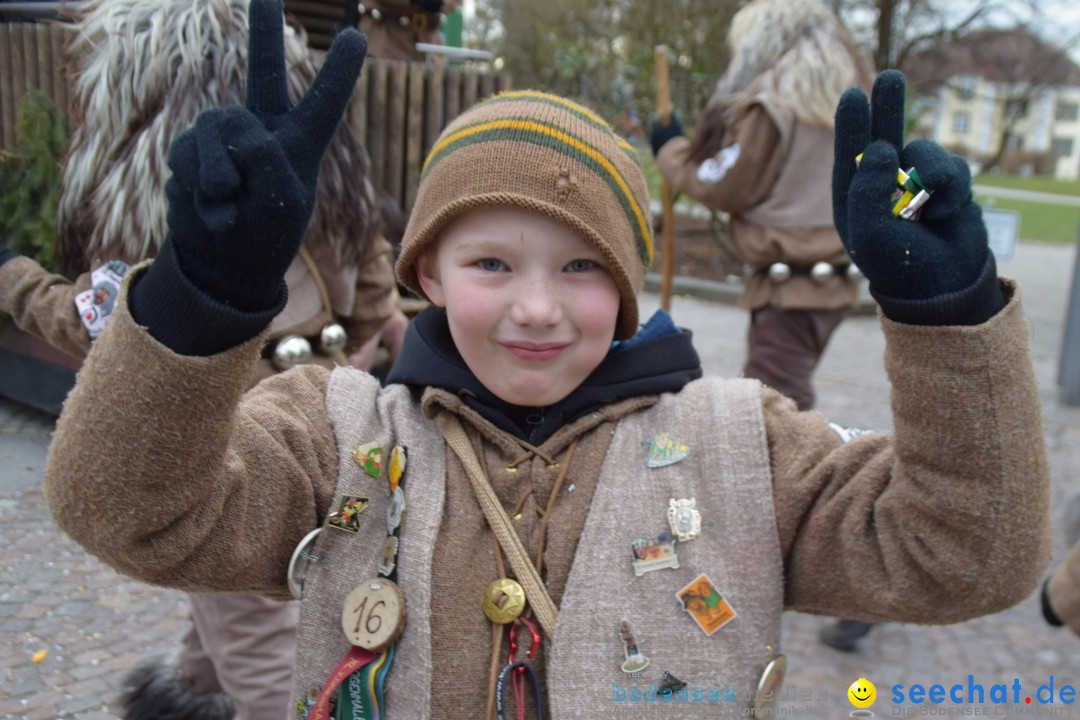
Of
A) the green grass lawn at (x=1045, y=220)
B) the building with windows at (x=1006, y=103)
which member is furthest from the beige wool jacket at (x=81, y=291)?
the green grass lawn at (x=1045, y=220)

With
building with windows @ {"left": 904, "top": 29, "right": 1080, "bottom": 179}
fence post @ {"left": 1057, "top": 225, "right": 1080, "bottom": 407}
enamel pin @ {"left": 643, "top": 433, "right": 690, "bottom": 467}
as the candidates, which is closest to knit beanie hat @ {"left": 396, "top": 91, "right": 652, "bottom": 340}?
enamel pin @ {"left": 643, "top": 433, "right": 690, "bottom": 467}

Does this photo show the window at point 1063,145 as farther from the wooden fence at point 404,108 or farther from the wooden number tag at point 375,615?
the wooden number tag at point 375,615

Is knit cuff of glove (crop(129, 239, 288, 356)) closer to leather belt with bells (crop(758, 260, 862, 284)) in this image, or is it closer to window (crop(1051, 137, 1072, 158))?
leather belt with bells (crop(758, 260, 862, 284))

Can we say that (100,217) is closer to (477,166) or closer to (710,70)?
(477,166)

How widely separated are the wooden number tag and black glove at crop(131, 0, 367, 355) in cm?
46

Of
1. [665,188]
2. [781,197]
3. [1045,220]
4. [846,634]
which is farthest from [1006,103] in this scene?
[846,634]

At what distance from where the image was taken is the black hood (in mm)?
1572

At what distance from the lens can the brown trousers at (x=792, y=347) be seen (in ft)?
12.2

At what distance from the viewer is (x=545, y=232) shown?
58.0 inches

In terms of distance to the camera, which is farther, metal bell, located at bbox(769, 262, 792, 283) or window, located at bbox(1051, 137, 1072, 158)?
window, located at bbox(1051, 137, 1072, 158)

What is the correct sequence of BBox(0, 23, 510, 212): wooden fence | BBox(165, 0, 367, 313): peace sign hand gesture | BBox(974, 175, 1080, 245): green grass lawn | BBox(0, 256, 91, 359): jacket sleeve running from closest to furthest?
BBox(165, 0, 367, 313): peace sign hand gesture, BBox(0, 256, 91, 359): jacket sleeve, BBox(0, 23, 510, 212): wooden fence, BBox(974, 175, 1080, 245): green grass lawn

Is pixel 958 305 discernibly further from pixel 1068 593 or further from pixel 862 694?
pixel 862 694

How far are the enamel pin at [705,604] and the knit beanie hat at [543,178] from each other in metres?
0.48

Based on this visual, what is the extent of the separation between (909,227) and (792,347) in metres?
2.62
